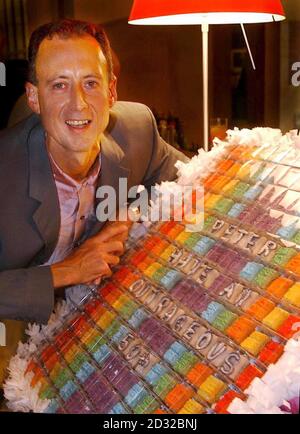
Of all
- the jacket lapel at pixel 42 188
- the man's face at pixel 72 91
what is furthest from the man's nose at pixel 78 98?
the jacket lapel at pixel 42 188

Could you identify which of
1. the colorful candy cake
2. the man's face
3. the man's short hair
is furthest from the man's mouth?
the colorful candy cake

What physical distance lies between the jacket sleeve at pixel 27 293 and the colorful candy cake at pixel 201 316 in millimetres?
43

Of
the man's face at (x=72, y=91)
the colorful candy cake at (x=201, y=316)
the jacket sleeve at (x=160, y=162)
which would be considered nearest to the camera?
the colorful candy cake at (x=201, y=316)

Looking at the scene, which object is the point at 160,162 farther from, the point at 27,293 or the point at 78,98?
the point at 27,293

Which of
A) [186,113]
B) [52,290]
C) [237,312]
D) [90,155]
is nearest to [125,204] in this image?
[90,155]

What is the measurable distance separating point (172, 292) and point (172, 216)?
206 millimetres

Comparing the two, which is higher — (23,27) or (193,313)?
(23,27)

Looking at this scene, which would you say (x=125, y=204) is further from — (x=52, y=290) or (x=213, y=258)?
(x=213, y=258)

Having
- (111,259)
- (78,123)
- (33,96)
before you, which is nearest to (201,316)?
(111,259)

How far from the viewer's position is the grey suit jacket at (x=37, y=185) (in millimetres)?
1141

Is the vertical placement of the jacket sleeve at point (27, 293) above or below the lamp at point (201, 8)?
below

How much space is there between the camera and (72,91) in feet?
3.75

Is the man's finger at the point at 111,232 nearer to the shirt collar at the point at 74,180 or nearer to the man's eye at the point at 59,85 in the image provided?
the shirt collar at the point at 74,180

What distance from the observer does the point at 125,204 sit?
133 centimetres
